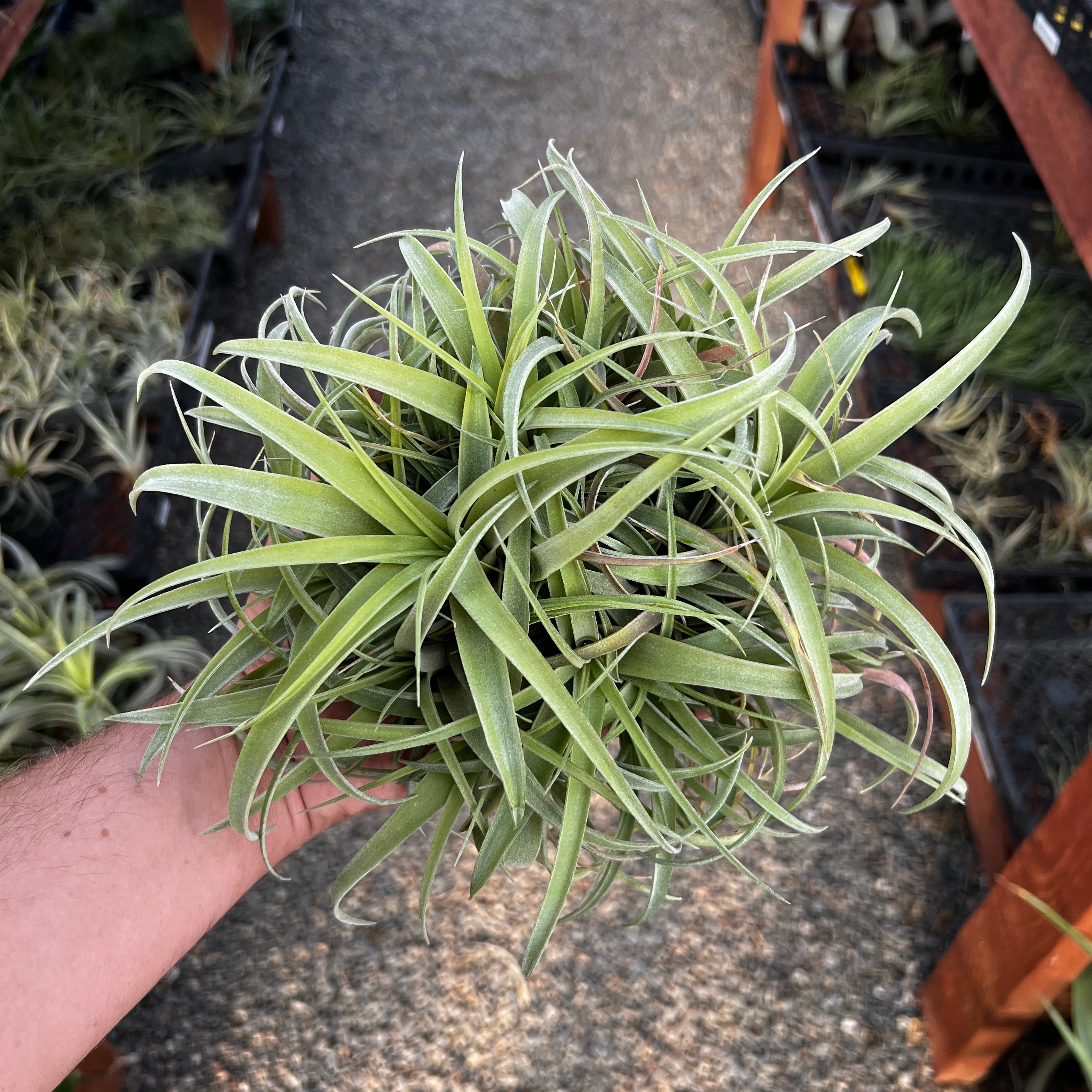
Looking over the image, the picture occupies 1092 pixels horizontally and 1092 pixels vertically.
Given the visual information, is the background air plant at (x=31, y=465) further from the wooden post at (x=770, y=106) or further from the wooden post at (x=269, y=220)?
the wooden post at (x=770, y=106)

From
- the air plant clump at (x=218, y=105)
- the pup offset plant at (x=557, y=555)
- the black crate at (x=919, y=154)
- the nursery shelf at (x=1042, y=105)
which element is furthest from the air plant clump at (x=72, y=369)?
the black crate at (x=919, y=154)

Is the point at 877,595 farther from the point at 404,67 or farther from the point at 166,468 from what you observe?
the point at 404,67

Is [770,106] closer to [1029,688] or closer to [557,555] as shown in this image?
[1029,688]

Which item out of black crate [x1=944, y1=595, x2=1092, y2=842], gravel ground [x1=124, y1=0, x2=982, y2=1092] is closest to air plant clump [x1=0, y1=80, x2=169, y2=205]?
gravel ground [x1=124, y1=0, x2=982, y2=1092]

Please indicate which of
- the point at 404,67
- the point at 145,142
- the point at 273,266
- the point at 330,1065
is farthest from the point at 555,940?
the point at 404,67

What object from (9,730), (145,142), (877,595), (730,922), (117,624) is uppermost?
(145,142)
